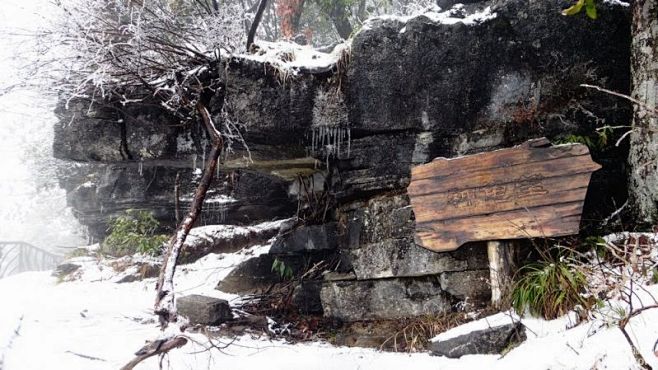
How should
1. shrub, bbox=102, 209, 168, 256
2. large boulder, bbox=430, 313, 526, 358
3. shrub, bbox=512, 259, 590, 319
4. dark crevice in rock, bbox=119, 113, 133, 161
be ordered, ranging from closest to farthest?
shrub, bbox=512, 259, 590, 319
large boulder, bbox=430, 313, 526, 358
dark crevice in rock, bbox=119, 113, 133, 161
shrub, bbox=102, 209, 168, 256

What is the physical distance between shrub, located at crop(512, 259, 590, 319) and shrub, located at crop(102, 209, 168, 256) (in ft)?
19.1

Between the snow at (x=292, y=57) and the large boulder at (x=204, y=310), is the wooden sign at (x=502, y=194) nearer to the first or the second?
the snow at (x=292, y=57)

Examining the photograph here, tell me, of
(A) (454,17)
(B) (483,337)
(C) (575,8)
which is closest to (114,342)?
(B) (483,337)

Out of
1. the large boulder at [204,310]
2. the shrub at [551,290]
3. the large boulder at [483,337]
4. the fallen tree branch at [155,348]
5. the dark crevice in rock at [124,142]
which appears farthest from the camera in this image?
the dark crevice in rock at [124,142]

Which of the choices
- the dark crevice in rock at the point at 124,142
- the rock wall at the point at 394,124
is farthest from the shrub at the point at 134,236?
the dark crevice in rock at the point at 124,142

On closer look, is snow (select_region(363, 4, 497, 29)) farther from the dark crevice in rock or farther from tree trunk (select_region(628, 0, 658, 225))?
the dark crevice in rock

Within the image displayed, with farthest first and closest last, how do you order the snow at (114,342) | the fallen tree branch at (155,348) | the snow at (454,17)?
the snow at (454,17), the snow at (114,342), the fallen tree branch at (155,348)

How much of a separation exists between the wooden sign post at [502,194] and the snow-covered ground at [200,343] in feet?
2.34

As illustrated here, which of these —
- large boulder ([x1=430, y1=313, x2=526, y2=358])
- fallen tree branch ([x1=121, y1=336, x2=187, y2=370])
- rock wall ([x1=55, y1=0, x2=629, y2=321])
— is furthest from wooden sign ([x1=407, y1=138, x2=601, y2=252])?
fallen tree branch ([x1=121, y1=336, x2=187, y2=370])

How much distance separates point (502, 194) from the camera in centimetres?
363

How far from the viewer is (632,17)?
154 inches

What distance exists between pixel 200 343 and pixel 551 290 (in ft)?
8.70

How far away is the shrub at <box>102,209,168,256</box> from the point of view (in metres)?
7.23

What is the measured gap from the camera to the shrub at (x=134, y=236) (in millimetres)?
7230
